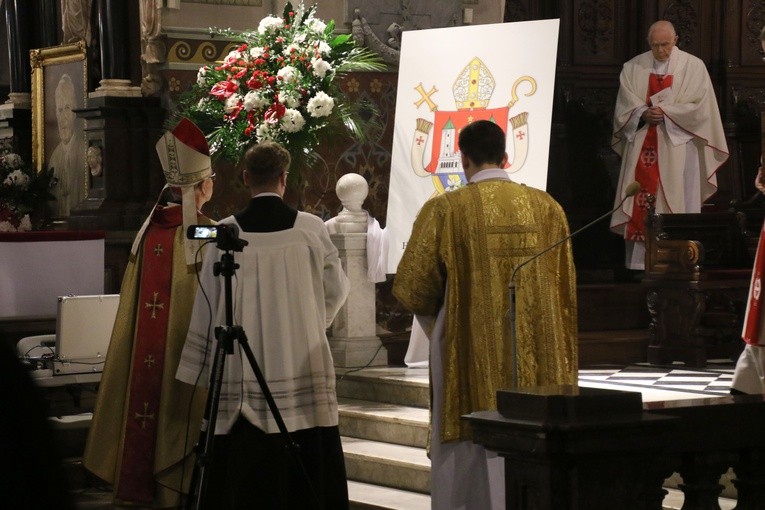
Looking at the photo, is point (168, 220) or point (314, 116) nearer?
point (168, 220)

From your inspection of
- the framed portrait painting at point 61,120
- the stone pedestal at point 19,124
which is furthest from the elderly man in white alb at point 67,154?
the stone pedestal at point 19,124

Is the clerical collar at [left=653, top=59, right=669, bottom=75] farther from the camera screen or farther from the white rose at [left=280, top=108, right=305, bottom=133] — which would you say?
the camera screen

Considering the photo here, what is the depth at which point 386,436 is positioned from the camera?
23.0ft

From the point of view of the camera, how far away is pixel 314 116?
7.15 meters

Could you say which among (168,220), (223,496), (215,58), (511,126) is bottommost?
(223,496)

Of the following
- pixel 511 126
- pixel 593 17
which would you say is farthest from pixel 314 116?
pixel 593 17

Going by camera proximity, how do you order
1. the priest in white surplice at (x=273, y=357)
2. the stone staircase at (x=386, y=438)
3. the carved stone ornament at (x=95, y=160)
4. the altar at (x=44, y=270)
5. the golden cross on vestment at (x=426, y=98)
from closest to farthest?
the priest in white surplice at (x=273, y=357) < the stone staircase at (x=386, y=438) < the golden cross on vestment at (x=426, y=98) < the altar at (x=44, y=270) < the carved stone ornament at (x=95, y=160)

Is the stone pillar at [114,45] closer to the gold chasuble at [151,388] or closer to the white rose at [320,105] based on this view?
the white rose at [320,105]

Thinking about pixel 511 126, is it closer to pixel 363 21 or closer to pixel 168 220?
pixel 168 220

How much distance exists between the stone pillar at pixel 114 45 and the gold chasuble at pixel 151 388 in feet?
15.6

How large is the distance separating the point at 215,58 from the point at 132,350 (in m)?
4.50

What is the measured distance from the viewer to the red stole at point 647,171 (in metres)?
10.0

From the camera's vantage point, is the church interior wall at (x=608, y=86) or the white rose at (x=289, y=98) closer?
the white rose at (x=289, y=98)

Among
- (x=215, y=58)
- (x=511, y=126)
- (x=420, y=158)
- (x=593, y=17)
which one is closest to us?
(x=511, y=126)
